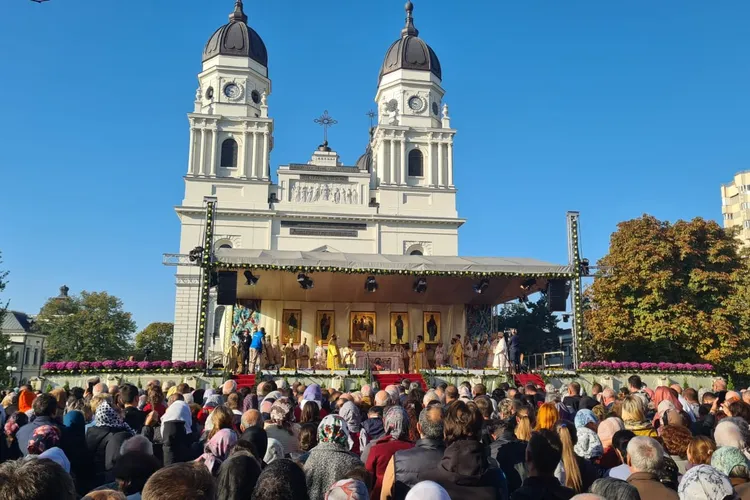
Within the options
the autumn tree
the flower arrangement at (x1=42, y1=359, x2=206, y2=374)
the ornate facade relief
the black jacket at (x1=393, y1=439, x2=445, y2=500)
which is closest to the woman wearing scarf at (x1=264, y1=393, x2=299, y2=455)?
the black jacket at (x1=393, y1=439, x2=445, y2=500)

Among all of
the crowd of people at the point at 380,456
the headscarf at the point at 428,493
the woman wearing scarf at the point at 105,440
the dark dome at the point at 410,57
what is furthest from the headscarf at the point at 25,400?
the dark dome at the point at 410,57

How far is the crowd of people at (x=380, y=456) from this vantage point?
298cm

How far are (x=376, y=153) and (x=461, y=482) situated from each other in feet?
155

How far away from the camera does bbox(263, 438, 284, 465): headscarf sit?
5.03 m

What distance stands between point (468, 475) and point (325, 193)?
42935 mm

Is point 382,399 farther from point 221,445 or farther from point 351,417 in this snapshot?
point 221,445

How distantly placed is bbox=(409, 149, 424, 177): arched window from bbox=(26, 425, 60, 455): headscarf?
44837 millimetres

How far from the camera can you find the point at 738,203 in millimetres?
69438

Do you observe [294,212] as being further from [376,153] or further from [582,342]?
[582,342]

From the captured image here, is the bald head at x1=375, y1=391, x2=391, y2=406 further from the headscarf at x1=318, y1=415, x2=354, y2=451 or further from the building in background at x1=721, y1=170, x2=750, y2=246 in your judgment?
the building in background at x1=721, y1=170, x2=750, y2=246

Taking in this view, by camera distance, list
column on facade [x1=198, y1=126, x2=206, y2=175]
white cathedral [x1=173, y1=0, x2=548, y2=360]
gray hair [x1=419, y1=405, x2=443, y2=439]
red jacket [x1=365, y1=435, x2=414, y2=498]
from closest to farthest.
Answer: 1. gray hair [x1=419, y1=405, x2=443, y2=439]
2. red jacket [x1=365, y1=435, x2=414, y2=498]
3. white cathedral [x1=173, y1=0, x2=548, y2=360]
4. column on facade [x1=198, y1=126, x2=206, y2=175]

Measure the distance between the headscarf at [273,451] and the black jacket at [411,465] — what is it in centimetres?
129

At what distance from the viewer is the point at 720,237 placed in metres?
32.2

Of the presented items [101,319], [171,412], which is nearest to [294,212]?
[101,319]
